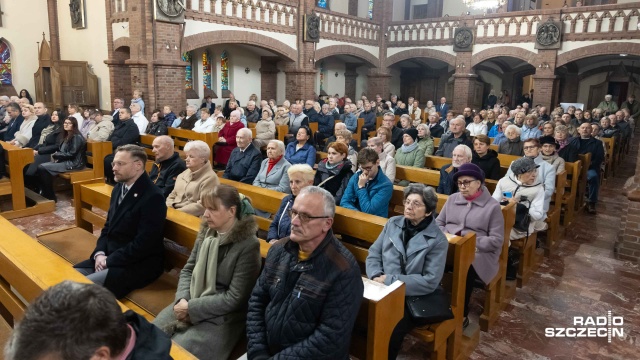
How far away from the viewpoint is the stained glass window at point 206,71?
47.3 feet

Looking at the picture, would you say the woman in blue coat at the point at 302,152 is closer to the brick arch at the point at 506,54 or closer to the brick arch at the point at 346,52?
the brick arch at the point at 346,52

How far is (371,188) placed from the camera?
13.4ft

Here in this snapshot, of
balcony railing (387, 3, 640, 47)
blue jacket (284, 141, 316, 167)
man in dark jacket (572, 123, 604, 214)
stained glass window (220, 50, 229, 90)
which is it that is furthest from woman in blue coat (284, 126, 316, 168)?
balcony railing (387, 3, 640, 47)

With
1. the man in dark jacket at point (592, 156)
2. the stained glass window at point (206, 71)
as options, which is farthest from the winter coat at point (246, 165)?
the stained glass window at point (206, 71)

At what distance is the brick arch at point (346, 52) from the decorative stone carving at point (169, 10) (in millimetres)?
5240

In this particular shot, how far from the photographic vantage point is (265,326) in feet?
7.88

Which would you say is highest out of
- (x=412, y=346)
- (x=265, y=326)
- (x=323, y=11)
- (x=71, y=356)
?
(x=323, y=11)

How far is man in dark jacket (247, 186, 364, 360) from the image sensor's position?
219cm

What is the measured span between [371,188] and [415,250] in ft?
3.83

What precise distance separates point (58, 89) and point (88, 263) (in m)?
10.7

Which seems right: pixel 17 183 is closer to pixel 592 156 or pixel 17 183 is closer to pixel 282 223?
pixel 282 223

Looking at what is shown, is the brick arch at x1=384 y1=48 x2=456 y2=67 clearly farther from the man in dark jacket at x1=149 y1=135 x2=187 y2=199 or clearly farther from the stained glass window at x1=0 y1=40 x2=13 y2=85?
the man in dark jacket at x1=149 y1=135 x2=187 y2=199

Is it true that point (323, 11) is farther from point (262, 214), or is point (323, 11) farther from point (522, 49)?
point (262, 214)

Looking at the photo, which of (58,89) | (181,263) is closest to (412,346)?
(181,263)
